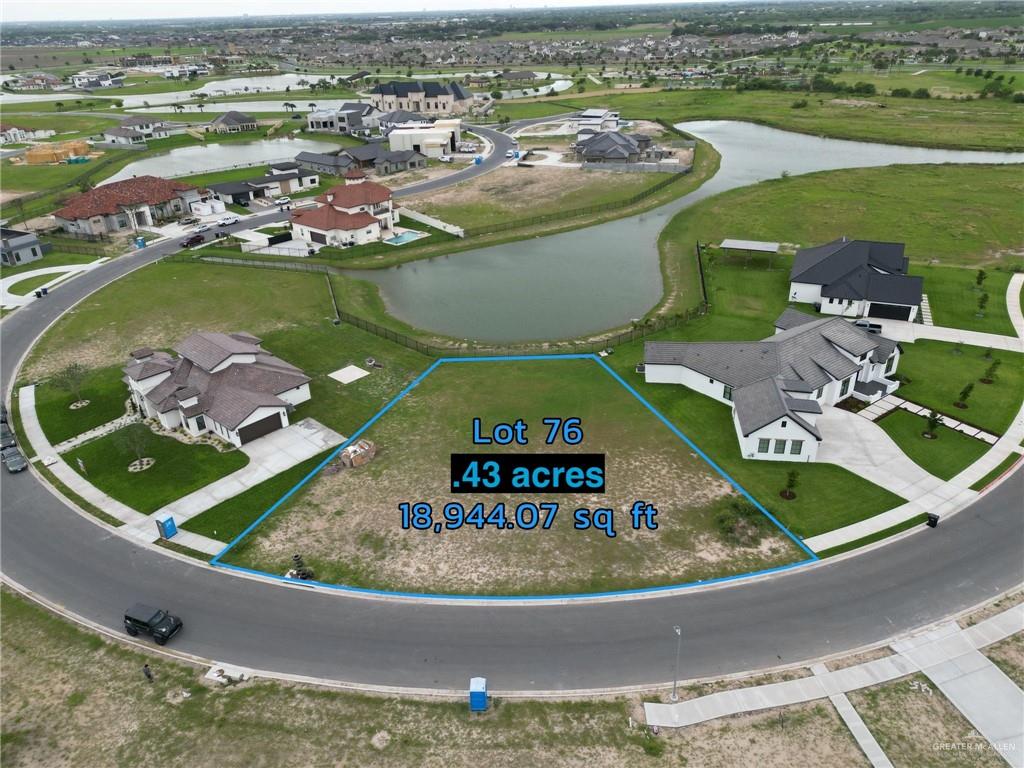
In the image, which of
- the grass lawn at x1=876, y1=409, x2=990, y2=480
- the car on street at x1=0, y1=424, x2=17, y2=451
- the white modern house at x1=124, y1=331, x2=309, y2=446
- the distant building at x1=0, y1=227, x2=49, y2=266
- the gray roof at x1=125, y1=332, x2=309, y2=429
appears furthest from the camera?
the distant building at x1=0, y1=227, x2=49, y2=266

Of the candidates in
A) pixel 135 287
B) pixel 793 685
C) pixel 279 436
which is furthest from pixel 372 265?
pixel 793 685

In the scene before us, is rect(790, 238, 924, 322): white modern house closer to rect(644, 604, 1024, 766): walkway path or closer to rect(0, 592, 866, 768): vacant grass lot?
rect(644, 604, 1024, 766): walkway path

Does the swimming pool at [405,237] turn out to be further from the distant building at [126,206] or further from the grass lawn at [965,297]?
the grass lawn at [965,297]

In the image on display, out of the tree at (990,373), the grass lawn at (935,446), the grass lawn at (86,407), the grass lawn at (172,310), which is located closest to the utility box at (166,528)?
the grass lawn at (86,407)

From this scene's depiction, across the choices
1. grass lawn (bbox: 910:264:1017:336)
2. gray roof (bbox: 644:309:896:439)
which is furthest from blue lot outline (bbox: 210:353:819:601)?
grass lawn (bbox: 910:264:1017:336)

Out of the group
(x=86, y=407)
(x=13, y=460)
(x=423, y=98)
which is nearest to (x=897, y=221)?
(x=86, y=407)

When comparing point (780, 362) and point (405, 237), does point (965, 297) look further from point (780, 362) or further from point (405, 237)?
point (405, 237)
